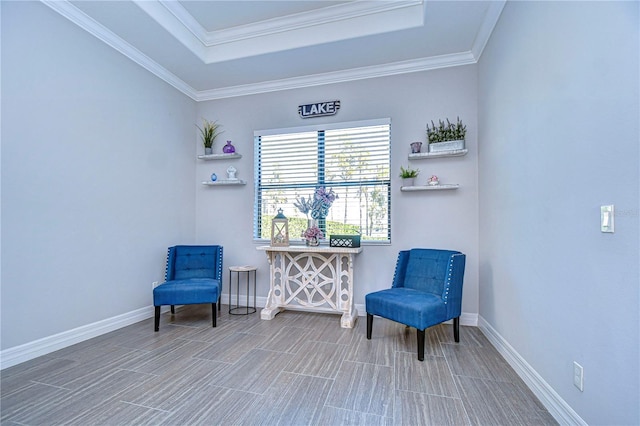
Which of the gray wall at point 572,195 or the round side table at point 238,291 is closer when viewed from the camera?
the gray wall at point 572,195

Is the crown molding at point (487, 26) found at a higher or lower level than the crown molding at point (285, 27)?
lower

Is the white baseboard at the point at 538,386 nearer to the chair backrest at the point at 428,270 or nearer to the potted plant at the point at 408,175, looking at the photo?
the chair backrest at the point at 428,270

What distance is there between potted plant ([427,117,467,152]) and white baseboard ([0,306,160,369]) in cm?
380

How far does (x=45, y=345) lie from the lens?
245 cm

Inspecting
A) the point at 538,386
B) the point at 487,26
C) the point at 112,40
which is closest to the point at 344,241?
the point at 538,386

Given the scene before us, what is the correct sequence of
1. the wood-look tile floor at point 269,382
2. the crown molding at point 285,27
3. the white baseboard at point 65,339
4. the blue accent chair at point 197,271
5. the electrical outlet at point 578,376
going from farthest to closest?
the blue accent chair at point 197,271 → the crown molding at point 285,27 → the white baseboard at point 65,339 → the wood-look tile floor at point 269,382 → the electrical outlet at point 578,376

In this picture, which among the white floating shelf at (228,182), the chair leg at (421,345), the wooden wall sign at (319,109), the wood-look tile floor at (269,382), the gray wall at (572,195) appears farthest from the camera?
the white floating shelf at (228,182)

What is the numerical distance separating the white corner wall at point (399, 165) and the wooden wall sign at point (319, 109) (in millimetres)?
66

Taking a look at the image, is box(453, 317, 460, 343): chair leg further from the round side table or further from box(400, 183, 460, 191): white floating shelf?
the round side table

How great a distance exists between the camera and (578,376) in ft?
4.85

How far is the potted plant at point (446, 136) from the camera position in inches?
126

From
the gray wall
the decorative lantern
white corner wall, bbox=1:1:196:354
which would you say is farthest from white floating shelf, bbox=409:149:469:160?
white corner wall, bbox=1:1:196:354

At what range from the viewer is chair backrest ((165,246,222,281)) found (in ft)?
11.6

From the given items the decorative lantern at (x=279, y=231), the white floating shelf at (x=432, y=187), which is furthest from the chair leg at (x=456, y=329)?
the decorative lantern at (x=279, y=231)
